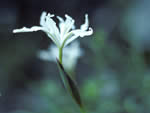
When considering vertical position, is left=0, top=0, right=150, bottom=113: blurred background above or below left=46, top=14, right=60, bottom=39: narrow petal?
below

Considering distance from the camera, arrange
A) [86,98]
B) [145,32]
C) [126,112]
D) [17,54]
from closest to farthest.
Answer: [126,112] → [86,98] → [145,32] → [17,54]

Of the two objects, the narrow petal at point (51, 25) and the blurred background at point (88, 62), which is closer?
the narrow petal at point (51, 25)

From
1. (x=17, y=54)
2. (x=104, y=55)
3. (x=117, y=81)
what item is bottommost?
(x=17, y=54)

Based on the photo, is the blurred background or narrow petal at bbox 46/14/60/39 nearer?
narrow petal at bbox 46/14/60/39

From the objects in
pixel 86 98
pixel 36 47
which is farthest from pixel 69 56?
pixel 36 47

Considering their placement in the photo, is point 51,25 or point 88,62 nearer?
point 51,25

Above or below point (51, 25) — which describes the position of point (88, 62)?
below

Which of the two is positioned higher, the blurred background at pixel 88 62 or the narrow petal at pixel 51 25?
the narrow petal at pixel 51 25

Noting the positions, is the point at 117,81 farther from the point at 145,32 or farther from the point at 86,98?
the point at 145,32
